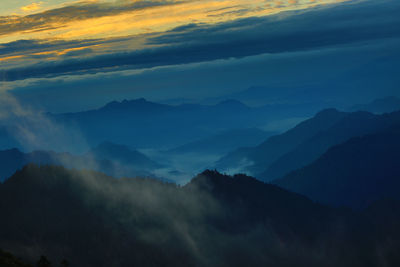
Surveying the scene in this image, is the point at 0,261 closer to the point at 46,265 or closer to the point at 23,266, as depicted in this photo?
the point at 23,266

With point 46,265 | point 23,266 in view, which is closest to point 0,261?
point 23,266
